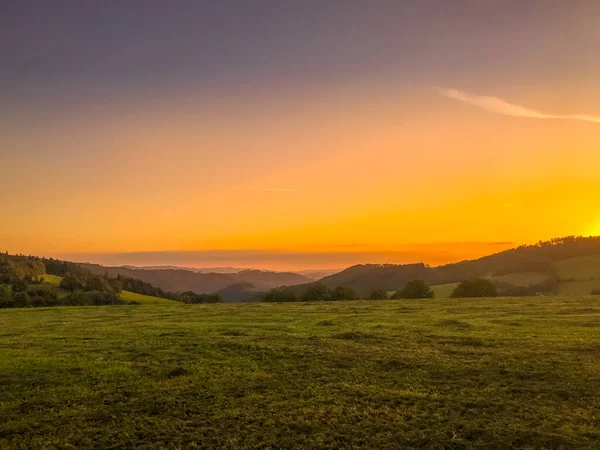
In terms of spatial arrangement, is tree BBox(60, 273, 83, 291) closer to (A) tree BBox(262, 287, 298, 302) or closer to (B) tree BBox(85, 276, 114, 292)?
(B) tree BBox(85, 276, 114, 292)

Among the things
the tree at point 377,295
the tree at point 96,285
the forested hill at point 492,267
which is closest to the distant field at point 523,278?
the forested hill at point 492,267

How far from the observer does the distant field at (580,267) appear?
117m

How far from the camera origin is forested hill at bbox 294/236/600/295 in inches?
5512

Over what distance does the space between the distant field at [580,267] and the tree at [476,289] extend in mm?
52932

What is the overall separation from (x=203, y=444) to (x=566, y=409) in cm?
1116

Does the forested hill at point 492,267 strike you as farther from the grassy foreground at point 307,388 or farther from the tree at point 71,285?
the grassy foreground at point 307,388

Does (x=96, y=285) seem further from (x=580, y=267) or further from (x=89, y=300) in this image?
(x=580, y=267)

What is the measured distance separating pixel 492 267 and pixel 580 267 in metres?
28.6

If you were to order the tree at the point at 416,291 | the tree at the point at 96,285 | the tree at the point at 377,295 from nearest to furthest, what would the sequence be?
the tree at the point at 377,295 < the tree at the point at 416,291 < the tree at the point at 96,285

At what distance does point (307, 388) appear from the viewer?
15859 mm

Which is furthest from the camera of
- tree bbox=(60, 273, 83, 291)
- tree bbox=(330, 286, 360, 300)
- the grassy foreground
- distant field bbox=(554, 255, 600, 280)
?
distant field bbox=(554, 255, 600, 280)

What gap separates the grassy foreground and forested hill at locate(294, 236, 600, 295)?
105 m

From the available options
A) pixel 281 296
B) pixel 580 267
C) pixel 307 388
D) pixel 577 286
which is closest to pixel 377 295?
pixel 281 296

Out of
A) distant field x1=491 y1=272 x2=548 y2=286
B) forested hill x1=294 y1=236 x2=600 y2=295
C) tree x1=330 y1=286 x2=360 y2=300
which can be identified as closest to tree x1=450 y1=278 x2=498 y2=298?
tree x1=330 y1=286 x2=360 y2=300
